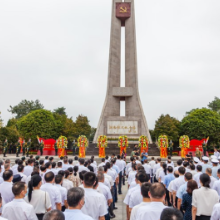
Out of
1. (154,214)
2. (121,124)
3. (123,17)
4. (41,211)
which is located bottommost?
(41,211)

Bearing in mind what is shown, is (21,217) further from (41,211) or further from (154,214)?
(154,214)

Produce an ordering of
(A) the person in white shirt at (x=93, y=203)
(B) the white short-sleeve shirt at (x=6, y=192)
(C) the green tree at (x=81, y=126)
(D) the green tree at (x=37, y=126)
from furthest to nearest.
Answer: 1. (C) the green tree at (x=81, y=126)
2. (D) the green tree at (x=37, y=126)
3. (B) the white short-sleeve shirt at (x=6, y=192)
4. (A) the person in white shirt at (x=93, y=203)

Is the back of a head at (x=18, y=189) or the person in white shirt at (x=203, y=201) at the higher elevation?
the back of a head at (x=18, y=189)

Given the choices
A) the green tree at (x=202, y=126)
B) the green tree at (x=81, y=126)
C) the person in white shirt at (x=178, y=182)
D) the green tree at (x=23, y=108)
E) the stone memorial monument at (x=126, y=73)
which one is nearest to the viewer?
the person in white shirt at (x=178, y=182)

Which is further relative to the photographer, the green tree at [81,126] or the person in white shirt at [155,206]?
the green tree at [81,126]

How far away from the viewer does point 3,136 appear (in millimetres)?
28312

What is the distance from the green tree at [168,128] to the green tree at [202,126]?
129 centimetres

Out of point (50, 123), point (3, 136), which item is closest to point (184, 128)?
point (50, 123)

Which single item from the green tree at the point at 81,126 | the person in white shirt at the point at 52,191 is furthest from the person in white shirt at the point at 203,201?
the green tree at the point at 81,126

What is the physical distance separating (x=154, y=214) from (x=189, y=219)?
1.79 m

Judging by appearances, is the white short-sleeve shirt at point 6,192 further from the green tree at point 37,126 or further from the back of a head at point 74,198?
the green tree at point 37,126

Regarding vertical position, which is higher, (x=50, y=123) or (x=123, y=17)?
(x=123, y=17)

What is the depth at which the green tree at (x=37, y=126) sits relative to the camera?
105ft

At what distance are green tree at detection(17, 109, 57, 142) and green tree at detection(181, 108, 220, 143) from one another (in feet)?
63.1
